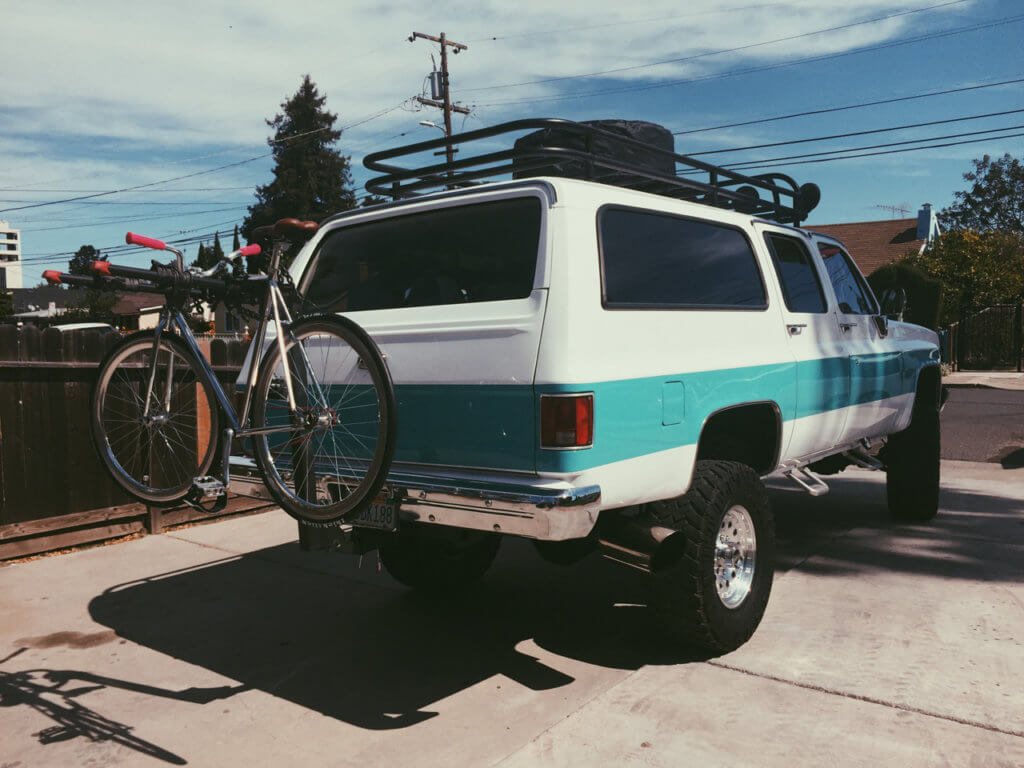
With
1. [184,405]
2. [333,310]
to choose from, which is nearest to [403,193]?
[333,310]

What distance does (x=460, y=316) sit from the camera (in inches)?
144

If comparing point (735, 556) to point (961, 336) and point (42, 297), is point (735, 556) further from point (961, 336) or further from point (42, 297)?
point (42, 297)

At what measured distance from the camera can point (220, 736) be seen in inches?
138

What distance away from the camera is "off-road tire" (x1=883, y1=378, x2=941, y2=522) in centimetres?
672

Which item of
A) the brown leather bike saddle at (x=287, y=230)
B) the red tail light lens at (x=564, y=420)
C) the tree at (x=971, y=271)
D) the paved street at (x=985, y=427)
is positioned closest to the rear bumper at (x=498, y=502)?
the red tail light lens at (x=564, y=420)

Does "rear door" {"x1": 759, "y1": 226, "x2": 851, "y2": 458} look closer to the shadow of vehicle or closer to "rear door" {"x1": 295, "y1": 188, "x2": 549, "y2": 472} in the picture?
the shadow of vehicle

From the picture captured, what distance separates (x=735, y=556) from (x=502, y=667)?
1.27 metres

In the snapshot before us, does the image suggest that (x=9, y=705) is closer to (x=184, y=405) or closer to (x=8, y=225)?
(x=184, y=405)

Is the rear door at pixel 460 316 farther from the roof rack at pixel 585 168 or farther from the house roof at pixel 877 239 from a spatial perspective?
the house roof at pixel 877 239

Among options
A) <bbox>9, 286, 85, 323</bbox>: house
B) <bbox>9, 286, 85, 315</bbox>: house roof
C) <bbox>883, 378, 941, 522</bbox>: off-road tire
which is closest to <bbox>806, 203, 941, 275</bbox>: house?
<bbox>883, 378, 941, 522</bbox>: off-road tire

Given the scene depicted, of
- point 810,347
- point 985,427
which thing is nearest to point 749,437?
point 810,347

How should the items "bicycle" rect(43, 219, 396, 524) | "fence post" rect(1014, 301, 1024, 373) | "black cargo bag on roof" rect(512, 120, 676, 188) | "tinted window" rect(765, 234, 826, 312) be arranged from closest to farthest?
1. "bicycle" rect(43, 219, 396, 524)
2. "black cargo bag on roof" rect(512, 120, 676, 188)
3. "tinted window" rect(765, 234, 826, 312)
4. "fence post" rect(1014, 301, 1024, 373)

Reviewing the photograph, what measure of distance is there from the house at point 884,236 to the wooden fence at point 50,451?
118ft

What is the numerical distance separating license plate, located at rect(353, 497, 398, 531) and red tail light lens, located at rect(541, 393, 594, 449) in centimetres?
73
